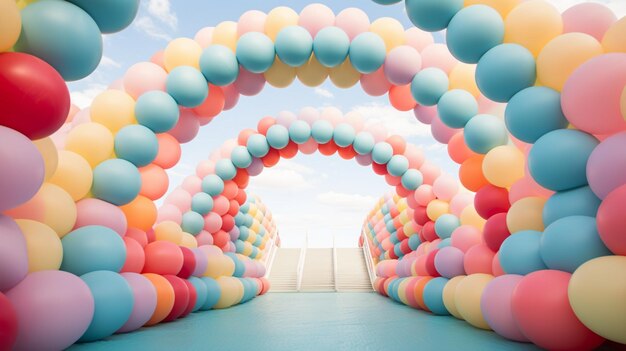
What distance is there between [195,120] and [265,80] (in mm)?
958

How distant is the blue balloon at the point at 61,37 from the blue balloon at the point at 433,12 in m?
2.31

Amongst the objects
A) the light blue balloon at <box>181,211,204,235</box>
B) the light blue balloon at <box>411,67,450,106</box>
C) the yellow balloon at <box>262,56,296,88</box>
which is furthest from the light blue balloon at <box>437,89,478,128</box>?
the light blue balloon at <box>181,211,204,235</box>

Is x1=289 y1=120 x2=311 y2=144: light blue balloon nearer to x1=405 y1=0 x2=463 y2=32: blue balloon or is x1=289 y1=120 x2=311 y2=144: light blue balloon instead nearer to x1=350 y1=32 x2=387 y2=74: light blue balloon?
x1=350 y1=32 x2=387 y2=74: light blue balloon

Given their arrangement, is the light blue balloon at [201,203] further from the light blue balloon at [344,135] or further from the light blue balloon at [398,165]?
the light blue balloon at [398,165]

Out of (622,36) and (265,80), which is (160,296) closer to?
(265,80)

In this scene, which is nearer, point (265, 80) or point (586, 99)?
point (586, 99)

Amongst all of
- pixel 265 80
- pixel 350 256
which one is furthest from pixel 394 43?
pixel 350 256

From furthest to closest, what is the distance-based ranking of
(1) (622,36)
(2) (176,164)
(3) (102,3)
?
(2) (176,164)
(3) (102,3)
(1) (622,36)

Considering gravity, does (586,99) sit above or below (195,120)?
below

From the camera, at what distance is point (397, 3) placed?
146 inches

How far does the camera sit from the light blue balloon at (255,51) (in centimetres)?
442

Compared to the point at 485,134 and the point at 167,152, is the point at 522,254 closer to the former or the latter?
the point at 485,134

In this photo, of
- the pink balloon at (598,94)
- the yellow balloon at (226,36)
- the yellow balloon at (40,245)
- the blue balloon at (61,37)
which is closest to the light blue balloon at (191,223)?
the yellow balloon at (226,36)

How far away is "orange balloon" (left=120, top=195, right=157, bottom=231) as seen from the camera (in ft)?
13.4
